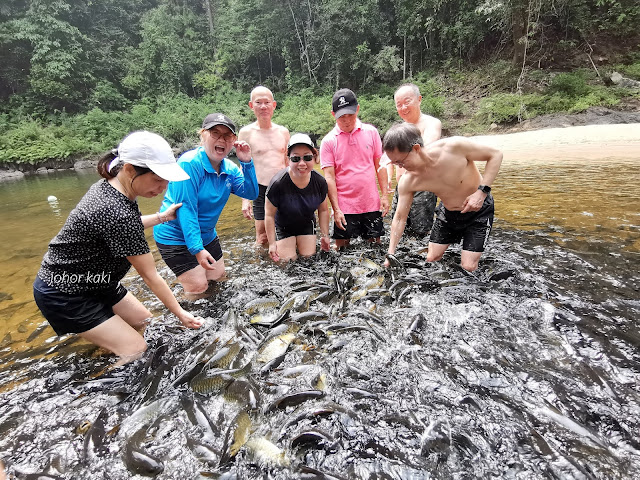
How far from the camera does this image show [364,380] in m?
2.70

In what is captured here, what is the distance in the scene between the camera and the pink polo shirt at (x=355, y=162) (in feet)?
17.3

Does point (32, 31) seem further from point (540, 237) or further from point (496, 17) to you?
point (540, 237)

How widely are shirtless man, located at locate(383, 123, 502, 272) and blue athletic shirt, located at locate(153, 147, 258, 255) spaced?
2.27m

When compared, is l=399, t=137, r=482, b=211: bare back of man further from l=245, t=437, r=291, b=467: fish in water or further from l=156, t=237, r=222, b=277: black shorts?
l=245, t=437, r=291, b=467: fish in water

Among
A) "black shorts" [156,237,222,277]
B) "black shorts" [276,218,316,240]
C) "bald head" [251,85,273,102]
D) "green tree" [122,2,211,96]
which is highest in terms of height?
"green tree" [122,2,211,96]

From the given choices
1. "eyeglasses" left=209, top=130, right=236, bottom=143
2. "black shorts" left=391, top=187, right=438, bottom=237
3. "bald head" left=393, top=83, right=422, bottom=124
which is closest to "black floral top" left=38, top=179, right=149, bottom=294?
"eyeglasses" left=209, top=130, right=236, bottom=143

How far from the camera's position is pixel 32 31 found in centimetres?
3291

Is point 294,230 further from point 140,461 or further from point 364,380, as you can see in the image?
point 140,461

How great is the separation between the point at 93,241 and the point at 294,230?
3.14 m

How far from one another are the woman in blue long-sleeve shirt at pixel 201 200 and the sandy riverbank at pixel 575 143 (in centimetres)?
1299

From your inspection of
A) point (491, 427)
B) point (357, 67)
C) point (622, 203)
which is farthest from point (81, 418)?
point (357, 67)

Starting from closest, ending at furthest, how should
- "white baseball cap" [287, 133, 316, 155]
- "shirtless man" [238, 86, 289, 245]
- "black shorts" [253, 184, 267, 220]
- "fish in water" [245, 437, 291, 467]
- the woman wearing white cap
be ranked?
1. "fish in water" [245, 437, 291, 467]
2. the woman wearing white cap
3. "white baseball cap" [287, 133, 316, 155]
4. "shirtless man" [238, 86, 289, 245]
5. "black shorts" [253, 184, 267, 220]

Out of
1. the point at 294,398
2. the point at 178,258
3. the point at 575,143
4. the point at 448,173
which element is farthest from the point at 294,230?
the point at 575,143

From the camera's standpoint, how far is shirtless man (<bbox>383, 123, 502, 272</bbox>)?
3.75 metres
